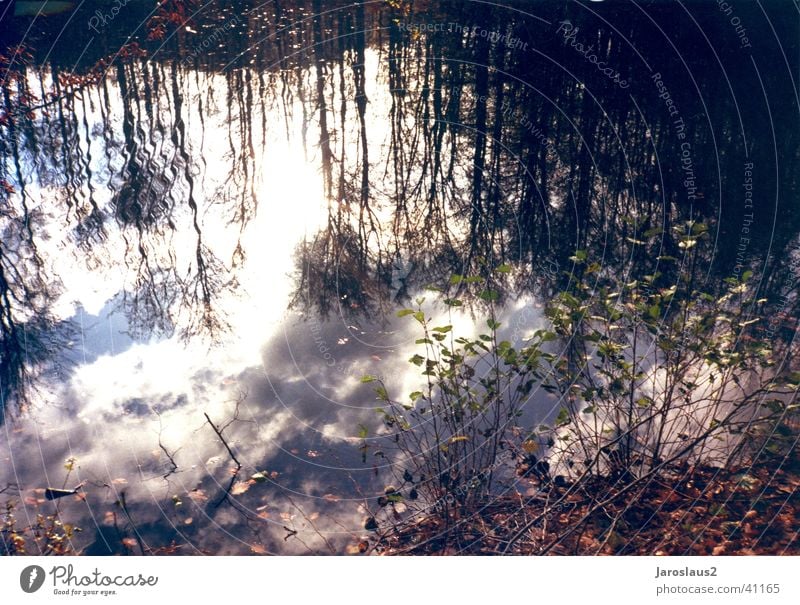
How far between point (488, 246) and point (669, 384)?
171 centimetres

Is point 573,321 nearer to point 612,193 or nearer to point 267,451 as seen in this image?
point 612,193

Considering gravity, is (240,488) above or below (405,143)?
below

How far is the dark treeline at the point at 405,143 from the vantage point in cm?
479

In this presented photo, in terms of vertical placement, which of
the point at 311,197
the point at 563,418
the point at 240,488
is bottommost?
the point at 240,488
